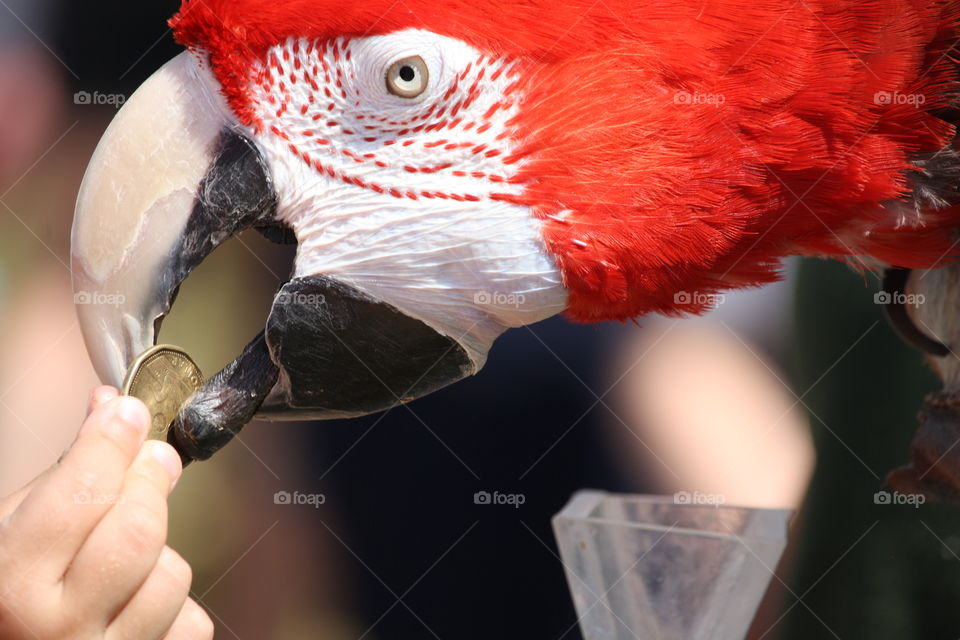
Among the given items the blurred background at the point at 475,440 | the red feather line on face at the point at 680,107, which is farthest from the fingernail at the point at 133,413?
the blurred background at the point at 475,440

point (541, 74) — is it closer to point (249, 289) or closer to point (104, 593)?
point (104, 593)

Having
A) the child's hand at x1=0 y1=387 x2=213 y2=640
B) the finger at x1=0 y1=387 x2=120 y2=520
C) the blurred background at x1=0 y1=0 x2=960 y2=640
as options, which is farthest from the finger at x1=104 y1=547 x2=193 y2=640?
the blurred background at x1=0 y1=0 x2=960 y2=640

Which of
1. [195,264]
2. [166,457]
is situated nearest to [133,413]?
[166,457]

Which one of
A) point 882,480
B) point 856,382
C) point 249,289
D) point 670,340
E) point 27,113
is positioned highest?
point 27,113

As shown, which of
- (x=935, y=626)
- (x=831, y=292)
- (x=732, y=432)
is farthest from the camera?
(x=732, y=432)

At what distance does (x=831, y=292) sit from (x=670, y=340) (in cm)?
29

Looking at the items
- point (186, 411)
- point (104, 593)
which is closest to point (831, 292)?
point (186, 411)

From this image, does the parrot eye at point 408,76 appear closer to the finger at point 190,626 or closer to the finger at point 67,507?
the finger at point 67,507

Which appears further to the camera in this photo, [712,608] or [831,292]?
[831,292]

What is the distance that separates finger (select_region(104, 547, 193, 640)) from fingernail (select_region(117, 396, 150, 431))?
0.10 m

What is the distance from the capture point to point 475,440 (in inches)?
56.8

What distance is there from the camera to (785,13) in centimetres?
67

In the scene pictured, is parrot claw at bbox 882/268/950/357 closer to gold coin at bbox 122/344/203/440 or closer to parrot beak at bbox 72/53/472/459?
parrot beak at bbox 72/53/472/459

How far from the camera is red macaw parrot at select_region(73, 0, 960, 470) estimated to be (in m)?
0.62
